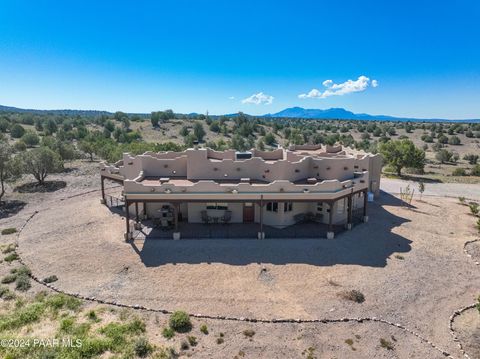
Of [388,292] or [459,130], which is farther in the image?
[459,130]

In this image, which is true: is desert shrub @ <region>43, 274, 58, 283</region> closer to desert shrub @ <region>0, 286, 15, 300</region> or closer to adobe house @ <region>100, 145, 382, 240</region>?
desert shrub @ <region>0, 286, 15, 300</region>

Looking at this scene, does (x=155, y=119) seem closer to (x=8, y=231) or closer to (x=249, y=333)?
(x=8, y=231)

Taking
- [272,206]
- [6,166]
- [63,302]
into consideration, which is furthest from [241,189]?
[6,166]

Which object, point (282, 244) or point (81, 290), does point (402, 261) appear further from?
point (81, 290)

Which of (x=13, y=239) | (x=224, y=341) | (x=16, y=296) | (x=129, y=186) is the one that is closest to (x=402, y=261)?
(x=224, y=341)

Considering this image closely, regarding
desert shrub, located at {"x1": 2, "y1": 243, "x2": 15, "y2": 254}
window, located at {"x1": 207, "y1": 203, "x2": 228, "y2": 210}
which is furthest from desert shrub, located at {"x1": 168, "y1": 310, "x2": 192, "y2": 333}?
desert shrub, located at {"x1": 2, "y1": 243, "x2": 15, "y2": 254}

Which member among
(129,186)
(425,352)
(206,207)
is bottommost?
(425,352)

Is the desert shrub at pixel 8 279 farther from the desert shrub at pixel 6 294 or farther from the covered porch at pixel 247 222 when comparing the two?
the covered porch at pixel 247 222
